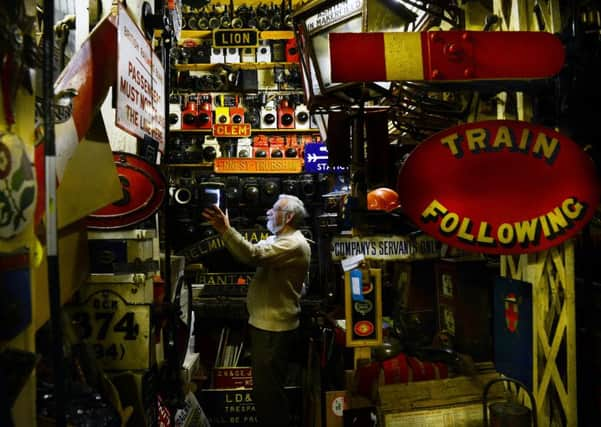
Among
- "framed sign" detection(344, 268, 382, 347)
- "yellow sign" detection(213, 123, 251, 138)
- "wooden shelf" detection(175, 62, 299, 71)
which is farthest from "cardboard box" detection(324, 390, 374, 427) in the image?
"wooden shelf" detection(175, 62, 299, 71)

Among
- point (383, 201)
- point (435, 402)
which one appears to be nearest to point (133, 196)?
point (435, 402)

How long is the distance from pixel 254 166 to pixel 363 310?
189 inches

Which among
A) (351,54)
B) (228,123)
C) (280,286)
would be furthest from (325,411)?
(228,123)

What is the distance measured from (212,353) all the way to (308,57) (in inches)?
167

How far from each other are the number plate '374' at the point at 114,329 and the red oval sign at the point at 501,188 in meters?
1.47

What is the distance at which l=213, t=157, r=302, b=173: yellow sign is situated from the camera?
8023mm

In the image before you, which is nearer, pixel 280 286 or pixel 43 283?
pixel 43 283

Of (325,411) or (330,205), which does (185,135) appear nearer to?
(330,205)

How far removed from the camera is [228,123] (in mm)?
8938

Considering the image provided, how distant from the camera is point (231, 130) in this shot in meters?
8.80

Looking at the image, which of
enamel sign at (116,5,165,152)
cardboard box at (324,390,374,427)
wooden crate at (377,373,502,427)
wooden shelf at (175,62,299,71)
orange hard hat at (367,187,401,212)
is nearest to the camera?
enamel sign at (116,5,165,152)

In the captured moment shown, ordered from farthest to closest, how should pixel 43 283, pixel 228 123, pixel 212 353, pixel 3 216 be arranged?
pixel 228 123
pixel 212 353
pixel 43 283
pixel 3 216

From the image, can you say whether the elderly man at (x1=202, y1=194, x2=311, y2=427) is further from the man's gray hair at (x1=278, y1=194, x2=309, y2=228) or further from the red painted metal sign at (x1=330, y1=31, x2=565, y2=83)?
the red painted metal sign at (x1=330, y1=31, x2=565, y2=83)

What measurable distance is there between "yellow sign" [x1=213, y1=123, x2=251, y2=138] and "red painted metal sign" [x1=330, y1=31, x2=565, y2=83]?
6735 millimetres
